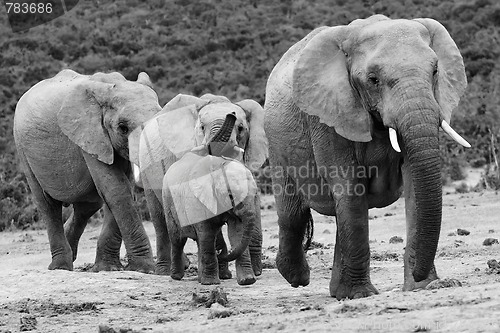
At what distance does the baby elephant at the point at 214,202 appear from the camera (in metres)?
9.48

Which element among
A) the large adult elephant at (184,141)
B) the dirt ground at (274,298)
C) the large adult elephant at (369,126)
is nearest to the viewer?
the dirt ground at (274,298)

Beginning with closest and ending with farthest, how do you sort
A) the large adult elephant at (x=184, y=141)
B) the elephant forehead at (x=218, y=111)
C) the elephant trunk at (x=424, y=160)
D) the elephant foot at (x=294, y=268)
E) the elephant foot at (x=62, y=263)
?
the elephant trunk at (x=424, y=160), the elephant foot at (x=294, y=268), the elephant forehead at (x=218, y=111), the large adult elephant at (x=184, y=141), the elephant foot at (x=62, y=263)

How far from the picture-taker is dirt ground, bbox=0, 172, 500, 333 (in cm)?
555

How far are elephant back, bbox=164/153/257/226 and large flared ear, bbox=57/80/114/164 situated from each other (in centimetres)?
134

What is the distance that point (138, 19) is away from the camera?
144ft

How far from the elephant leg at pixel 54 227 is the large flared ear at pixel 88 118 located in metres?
1.18

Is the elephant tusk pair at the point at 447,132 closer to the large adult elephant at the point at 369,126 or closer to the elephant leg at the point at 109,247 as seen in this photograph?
the large adult elephant at the point at 369,126

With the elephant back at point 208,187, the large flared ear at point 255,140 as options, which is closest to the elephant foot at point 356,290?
the elephant back at point 208,187

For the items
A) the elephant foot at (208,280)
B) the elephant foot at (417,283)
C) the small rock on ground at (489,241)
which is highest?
the elephant foot at (417,283)

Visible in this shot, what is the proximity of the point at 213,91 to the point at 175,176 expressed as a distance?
25094 millimetres

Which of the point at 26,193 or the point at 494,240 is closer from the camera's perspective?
the point at 494,240

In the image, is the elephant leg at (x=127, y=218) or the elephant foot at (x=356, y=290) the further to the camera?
the elephant leg at (x=127, y=218)

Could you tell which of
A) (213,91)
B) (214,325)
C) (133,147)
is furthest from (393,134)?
(213,91)

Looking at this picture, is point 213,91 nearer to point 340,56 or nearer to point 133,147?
point 133,147
